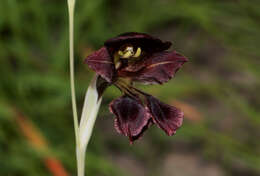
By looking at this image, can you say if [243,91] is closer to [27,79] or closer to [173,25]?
[173,25]

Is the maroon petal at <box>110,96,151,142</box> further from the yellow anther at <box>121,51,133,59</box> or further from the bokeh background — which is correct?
the bokeh background

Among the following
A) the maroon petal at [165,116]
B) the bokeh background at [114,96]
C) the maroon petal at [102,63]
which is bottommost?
the bokeh background at [114,96]

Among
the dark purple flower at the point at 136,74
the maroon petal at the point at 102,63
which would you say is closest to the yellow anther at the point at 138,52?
the dark purple flower at the point at 136,74

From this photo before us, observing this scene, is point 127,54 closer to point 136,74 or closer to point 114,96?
point 136,74


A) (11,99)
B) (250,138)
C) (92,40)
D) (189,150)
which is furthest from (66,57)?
(250,138)

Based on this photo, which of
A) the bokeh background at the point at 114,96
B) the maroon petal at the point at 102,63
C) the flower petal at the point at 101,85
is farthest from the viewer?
the bokeh background at the point at 114,96

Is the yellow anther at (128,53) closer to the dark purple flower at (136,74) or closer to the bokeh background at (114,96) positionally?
the dark purple flower at (136,74)

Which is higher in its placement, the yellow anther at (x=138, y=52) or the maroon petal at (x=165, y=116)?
the yellow anther at (x=138, y=52)

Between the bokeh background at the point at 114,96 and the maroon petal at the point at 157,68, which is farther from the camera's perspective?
the bokeh background at the point at 114,96
